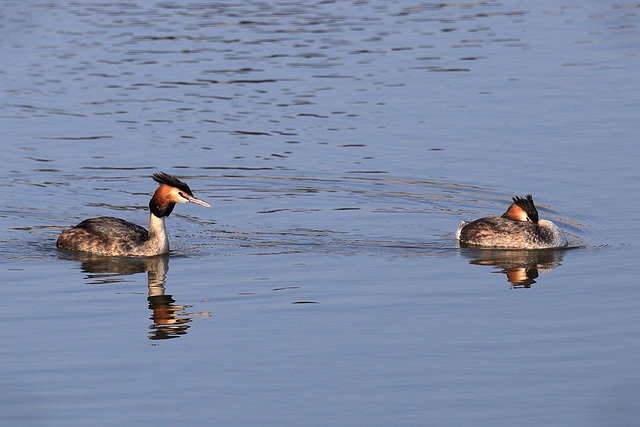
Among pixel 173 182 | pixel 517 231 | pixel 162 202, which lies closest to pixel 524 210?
pixel 517 231

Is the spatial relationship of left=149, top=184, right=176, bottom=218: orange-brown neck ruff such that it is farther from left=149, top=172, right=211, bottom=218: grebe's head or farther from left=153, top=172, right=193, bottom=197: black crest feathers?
left=153, top=172, right=193, bottom=197: black crest feathers

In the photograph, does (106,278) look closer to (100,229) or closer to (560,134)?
(100,229)

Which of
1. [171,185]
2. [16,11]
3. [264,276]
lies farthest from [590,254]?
[16,11]

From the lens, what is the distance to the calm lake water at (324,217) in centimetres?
1180

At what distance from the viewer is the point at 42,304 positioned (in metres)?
15.1

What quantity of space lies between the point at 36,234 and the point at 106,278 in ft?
9.56

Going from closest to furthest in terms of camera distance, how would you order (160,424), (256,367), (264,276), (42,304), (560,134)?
(160,424), (256,367), (42,304), (264,276), (560,134)

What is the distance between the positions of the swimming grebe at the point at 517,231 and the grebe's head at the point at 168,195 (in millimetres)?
4111

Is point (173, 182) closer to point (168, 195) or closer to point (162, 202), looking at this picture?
point (168, 195)

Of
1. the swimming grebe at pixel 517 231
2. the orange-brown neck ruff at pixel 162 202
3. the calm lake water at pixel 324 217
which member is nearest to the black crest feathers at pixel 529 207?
the swimming grebe at pixel 517 231

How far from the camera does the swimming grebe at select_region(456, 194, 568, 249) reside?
18.5 meters

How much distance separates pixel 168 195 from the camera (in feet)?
59.4

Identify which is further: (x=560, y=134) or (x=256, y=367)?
(x=560, y=134)

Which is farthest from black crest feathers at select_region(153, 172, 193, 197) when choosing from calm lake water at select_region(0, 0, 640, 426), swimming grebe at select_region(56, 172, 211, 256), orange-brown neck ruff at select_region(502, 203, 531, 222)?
orange-brown neck ruff at select_region(502, 203, 531, 222)
